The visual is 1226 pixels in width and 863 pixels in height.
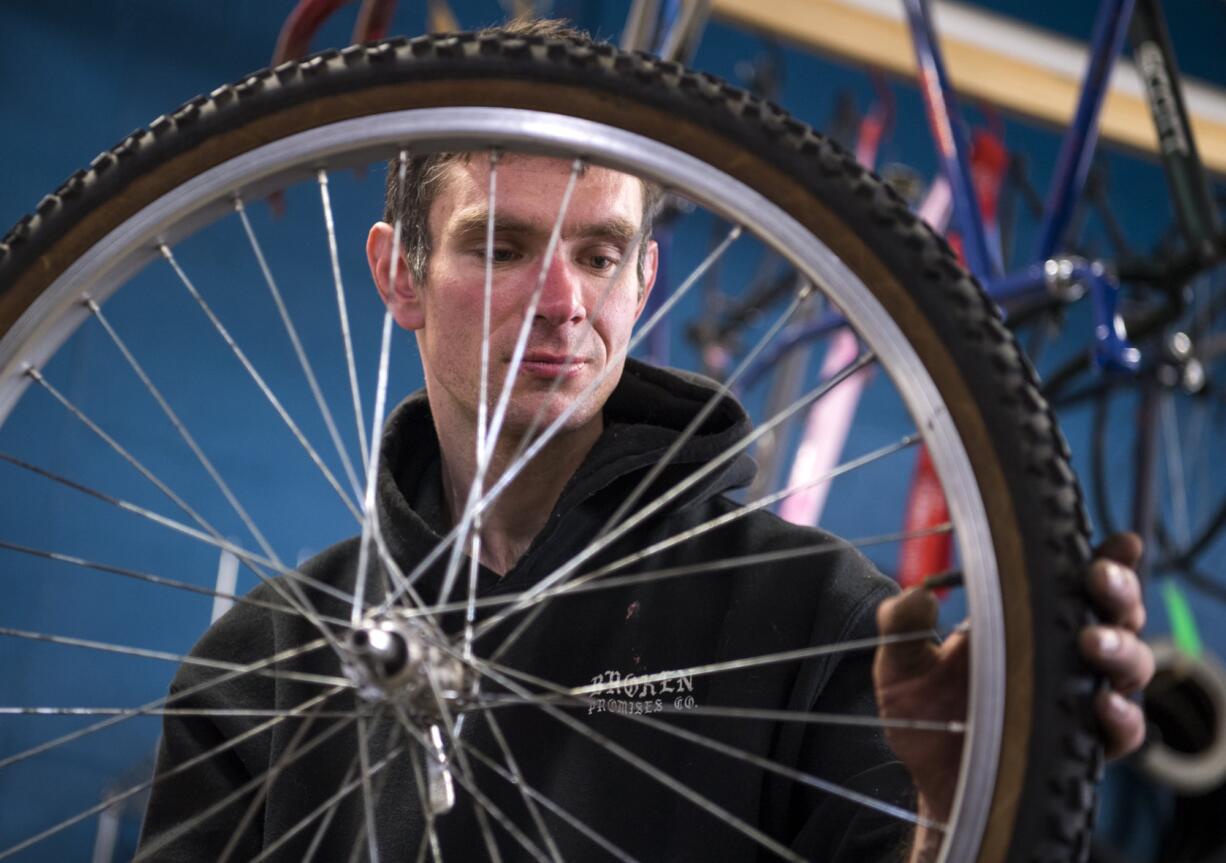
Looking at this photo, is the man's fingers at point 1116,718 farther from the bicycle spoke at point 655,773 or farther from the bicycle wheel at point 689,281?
the bicycle spoke at point 655,773

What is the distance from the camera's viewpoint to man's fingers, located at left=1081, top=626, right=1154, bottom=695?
0.49 m

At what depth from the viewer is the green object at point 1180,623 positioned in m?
2.29

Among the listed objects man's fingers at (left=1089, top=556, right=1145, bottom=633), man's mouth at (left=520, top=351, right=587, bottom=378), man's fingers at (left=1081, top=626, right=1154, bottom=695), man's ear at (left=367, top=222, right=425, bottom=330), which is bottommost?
man's fingers at (left=1081, top=626, right=1154, bottom=695)

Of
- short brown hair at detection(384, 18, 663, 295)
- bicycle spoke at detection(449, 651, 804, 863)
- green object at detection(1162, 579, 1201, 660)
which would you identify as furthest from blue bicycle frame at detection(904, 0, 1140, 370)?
green object at detection(1162, 579, 1201, 660)

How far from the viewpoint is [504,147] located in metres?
0.58

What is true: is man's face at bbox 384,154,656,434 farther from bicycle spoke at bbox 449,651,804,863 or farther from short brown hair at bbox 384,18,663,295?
bicycle spoke at bbox 449,651,804,863

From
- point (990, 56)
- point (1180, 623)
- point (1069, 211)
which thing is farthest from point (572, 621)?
point (1180, 623)

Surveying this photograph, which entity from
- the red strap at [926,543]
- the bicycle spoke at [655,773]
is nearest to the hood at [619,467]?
the bicycle spoke at [655,773]

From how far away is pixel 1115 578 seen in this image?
0.49 metres

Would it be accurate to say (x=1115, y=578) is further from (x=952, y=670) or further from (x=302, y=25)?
(x=302, y=25)

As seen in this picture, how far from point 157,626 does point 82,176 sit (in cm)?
149

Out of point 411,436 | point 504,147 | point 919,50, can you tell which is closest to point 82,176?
point 504,147

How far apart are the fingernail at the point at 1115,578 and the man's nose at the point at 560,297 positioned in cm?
33

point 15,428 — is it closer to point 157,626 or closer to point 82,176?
point 157,626
